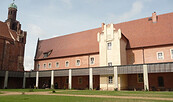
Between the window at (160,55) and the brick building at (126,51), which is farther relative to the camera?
the window at (160,55)

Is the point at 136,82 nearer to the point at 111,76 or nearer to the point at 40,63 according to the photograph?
the point at 111,76

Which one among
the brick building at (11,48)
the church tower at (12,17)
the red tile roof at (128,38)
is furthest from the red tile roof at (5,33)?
the red tile roof at (128,38)

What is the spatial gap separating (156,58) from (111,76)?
8.12 m

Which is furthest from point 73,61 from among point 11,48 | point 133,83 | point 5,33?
point 5,33

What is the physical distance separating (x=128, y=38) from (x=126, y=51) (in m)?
2.75

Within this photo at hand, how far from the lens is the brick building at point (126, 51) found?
2684cm

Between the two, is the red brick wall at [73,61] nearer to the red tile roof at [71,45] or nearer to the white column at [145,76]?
the red tile roof at [71,45]

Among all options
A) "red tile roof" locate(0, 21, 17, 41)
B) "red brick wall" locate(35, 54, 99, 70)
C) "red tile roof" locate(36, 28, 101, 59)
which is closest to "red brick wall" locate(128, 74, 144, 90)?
"red brick wall" locate(35, 54, 99, 70)

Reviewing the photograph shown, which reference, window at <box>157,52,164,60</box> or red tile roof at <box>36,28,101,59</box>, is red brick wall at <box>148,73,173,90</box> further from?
red tile roof at <box>36,28,101,59</box>

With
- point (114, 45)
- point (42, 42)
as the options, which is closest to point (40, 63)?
point (42, 42)

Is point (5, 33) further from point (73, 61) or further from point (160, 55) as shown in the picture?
point (160, 55)

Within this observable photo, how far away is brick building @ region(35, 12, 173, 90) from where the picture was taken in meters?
26.8

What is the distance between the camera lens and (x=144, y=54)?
93.6 ft

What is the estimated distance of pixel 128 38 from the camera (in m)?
31.5
